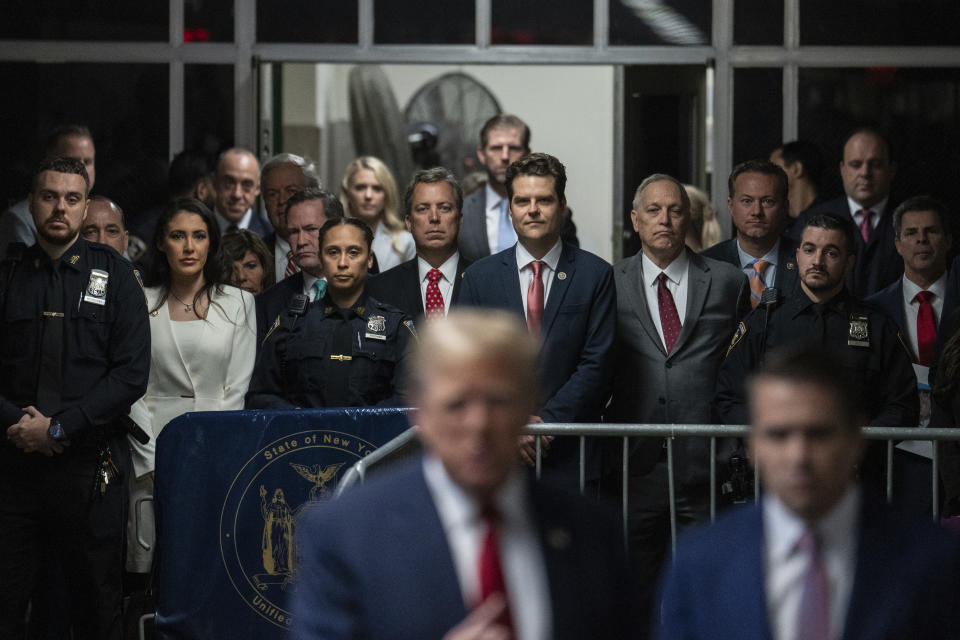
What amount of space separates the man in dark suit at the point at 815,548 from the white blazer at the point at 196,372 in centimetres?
379

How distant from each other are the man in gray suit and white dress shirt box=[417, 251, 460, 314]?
0.79 meters

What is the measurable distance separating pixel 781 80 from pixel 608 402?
421cm

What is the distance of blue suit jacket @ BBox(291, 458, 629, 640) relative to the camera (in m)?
2.25

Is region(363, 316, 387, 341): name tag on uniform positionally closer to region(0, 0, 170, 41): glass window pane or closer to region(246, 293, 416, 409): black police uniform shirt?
region(246, 293, 416, 409): black police uniform shirt

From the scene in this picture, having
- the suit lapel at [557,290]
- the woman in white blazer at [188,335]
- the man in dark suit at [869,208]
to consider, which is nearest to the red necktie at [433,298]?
the suit lapel at [557,290]

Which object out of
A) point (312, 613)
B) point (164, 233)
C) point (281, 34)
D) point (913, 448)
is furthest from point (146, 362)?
point (281, 34)

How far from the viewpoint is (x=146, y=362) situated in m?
5.84

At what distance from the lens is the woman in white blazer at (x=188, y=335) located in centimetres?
609

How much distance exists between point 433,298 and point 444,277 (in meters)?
0.14

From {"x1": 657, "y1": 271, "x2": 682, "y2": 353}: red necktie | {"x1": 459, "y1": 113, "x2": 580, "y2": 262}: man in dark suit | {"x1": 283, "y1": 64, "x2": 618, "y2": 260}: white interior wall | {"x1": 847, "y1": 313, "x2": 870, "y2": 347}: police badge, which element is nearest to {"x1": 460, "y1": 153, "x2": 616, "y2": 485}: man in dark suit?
{"x1": 657, "y1": 271, "x2": 682, "y2": 353}: red necktie

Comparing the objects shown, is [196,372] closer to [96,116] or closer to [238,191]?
[238,191]

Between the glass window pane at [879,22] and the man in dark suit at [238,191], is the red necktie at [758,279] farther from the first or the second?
the glass window pane at [879,22]

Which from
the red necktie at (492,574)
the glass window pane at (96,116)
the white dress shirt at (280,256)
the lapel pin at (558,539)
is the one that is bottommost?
the red necktie at (492,574)

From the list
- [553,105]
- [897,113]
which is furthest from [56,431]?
[553,105]
